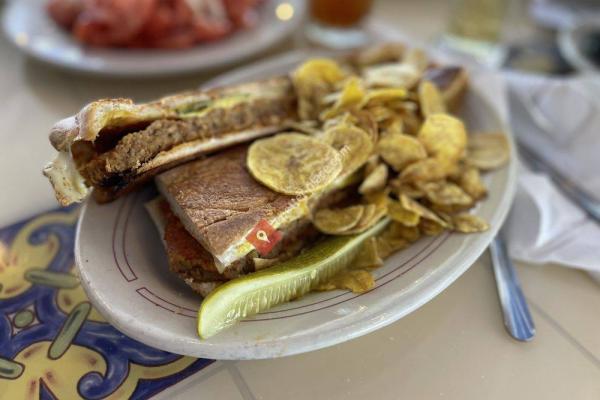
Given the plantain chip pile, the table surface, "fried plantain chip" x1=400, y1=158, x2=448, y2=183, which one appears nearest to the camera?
the table surface

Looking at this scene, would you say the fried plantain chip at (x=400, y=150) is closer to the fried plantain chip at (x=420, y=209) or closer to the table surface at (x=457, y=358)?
the fried plantain chip at (x=420, y=209)

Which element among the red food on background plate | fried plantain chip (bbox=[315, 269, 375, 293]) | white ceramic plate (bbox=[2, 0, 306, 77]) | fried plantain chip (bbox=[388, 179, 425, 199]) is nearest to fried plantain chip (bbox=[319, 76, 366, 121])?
fried plantain chip (bbox=[388, 179, 425, 199])

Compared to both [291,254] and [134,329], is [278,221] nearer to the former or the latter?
[291,254]

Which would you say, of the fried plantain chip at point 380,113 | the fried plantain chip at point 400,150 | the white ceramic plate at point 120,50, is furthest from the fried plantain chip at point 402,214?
the white ceramic plate at point 120,50

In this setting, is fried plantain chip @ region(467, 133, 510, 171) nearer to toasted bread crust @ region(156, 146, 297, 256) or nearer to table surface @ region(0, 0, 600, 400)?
table surface @ region(0, 0, 600, 400)

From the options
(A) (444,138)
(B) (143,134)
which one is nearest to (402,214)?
(A) (444,138)

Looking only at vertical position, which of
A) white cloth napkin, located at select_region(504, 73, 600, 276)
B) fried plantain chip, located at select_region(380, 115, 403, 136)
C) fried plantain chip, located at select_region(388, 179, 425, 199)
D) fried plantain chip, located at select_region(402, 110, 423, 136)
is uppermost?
fried plantain chip, located at select_region(380, 115, 403, 136)
